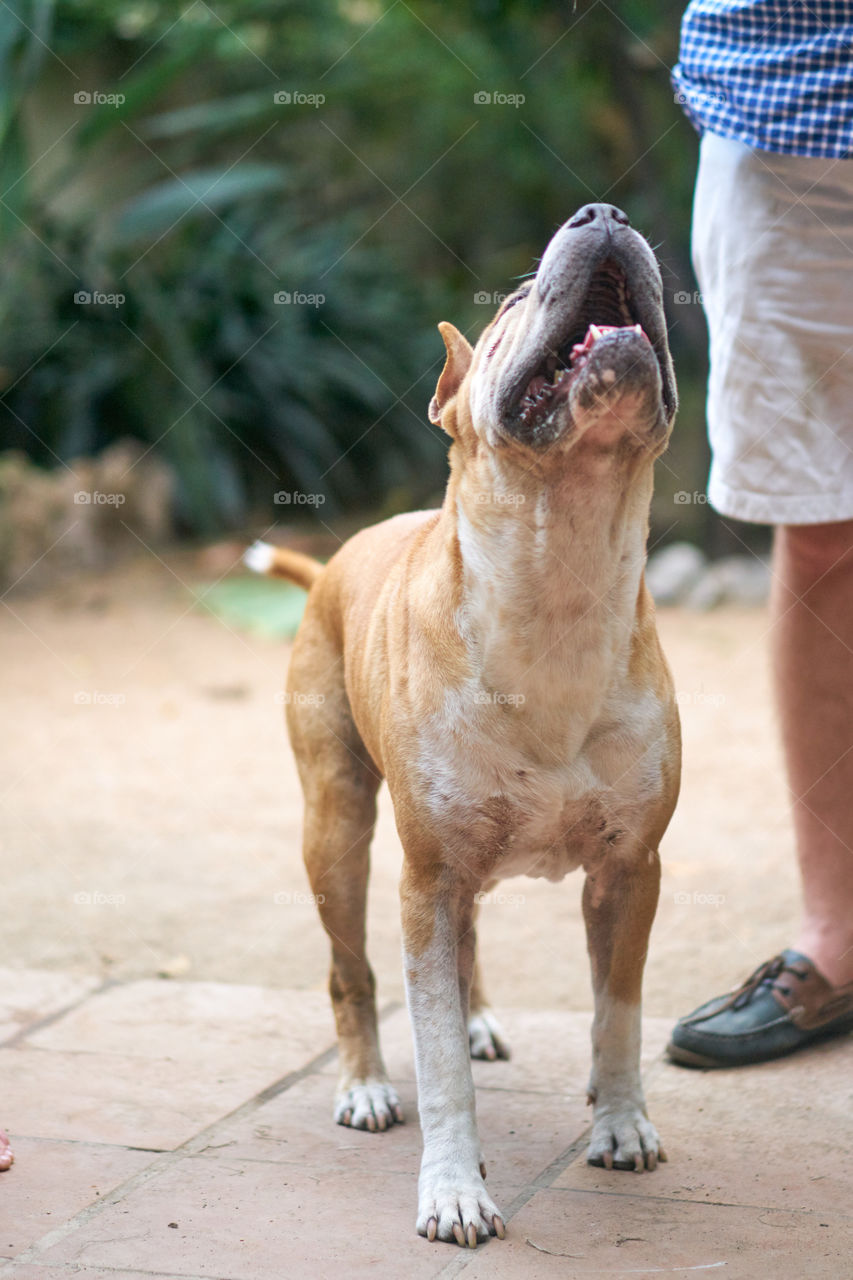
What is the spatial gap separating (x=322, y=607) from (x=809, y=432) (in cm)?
105

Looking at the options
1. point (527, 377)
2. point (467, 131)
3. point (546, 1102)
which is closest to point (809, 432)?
point (527, 377)

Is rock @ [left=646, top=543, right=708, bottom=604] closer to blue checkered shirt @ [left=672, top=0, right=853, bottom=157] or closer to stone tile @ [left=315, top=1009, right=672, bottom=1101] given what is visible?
stone tile @ [left=315, top=1009, right=672, bottom=1101]

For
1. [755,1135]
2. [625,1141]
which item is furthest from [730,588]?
[625,1141]

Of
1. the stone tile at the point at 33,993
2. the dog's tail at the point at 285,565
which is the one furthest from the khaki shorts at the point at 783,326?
the stone tile at the point at 33,993

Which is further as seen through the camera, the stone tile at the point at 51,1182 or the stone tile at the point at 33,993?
the stone tile at the point at 33,993

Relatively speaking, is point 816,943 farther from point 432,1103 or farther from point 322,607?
point 322,607

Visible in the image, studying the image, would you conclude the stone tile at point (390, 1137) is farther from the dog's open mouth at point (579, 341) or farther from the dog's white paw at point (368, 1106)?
the dog's open mouth at point (579, 341)

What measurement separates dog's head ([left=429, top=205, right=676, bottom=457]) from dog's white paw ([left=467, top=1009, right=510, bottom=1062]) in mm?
1291

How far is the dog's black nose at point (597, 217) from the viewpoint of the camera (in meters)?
2.01

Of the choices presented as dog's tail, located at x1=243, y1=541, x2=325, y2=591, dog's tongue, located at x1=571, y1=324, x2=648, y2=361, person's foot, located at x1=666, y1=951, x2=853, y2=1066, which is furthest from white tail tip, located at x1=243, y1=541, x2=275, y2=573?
person's foot, located at x1=666, y1=951, x2=853, y2=1066

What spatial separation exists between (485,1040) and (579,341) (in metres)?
1.46

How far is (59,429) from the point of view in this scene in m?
9.40

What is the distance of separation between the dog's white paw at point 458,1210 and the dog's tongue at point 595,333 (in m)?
1.26

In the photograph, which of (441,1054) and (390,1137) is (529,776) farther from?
(390,1137)
